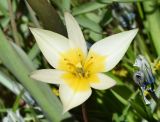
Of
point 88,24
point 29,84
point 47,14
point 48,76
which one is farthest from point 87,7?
point 48,76

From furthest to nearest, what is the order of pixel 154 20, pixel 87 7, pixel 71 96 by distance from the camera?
pixel 154 20 → pixel 87 7 → pixel 71 96

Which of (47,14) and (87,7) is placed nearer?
(47,14)

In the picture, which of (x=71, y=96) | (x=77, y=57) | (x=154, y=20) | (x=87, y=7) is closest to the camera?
(x=71, y=96)

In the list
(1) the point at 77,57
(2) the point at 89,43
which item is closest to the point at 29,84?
(1) the point at 77,57

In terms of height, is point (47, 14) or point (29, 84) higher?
point (47, 14)

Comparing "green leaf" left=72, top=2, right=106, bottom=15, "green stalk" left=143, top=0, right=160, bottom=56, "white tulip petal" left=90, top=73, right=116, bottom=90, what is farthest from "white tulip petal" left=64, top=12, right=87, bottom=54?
"green stalk" left=143, top=0, right=160, bottom=56

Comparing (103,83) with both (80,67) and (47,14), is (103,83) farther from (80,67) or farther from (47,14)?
(47,14)

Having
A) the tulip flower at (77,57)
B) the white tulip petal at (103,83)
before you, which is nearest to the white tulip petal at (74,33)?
the tulip flower at (77,57)
